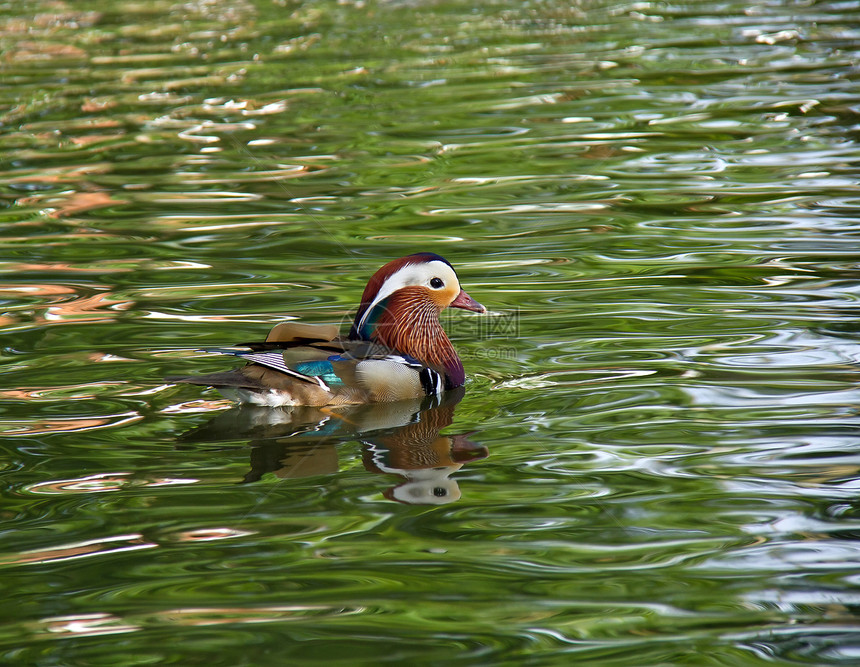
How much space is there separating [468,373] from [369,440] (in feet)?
4.04

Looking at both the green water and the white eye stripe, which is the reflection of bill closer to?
the green water

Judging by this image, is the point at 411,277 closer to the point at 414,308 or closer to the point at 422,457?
the point at 414,308

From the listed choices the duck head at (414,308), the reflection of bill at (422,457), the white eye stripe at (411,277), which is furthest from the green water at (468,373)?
the white eye stripe at (411,277)

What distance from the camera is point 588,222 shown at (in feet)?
31.1

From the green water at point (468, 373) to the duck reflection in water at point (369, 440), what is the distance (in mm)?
25

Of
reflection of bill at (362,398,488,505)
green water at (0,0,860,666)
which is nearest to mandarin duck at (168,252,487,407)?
green water at (0,0,860,666)

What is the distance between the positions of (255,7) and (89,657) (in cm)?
2179

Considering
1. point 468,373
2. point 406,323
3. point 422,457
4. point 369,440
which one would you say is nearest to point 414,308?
point 406,323

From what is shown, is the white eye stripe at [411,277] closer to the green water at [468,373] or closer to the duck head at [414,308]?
the duck head at [414,308]

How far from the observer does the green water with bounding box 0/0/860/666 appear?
3.99 metres

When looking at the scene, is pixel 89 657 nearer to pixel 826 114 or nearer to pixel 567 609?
→ pixel 567 609

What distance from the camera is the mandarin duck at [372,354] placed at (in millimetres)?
5688

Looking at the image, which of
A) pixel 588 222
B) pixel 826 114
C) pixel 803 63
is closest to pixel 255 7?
pixel 803 63

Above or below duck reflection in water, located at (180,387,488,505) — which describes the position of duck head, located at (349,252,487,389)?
above
